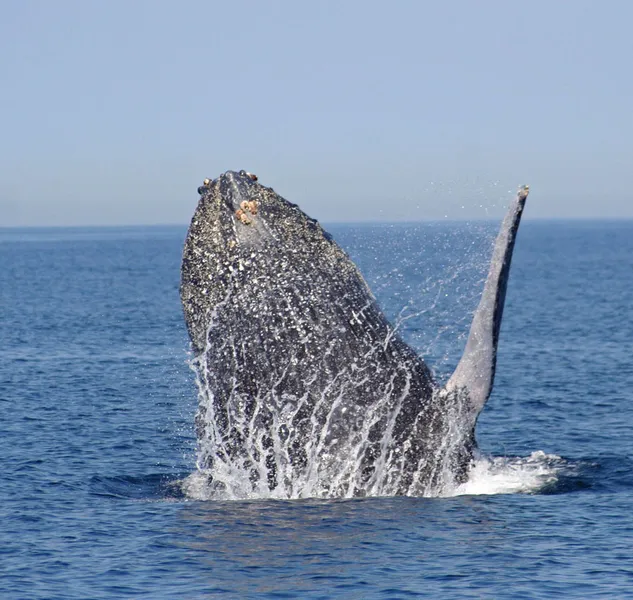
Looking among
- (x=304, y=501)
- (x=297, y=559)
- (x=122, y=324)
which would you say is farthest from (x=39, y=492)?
(x=122, y=324)

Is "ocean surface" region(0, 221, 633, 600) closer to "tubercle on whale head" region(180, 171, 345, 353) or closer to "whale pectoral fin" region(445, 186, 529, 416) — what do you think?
"whale pectoral fin" region(445, 186, 529, 416)

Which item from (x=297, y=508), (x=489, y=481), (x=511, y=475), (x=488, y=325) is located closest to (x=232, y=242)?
(x=488, y=325)

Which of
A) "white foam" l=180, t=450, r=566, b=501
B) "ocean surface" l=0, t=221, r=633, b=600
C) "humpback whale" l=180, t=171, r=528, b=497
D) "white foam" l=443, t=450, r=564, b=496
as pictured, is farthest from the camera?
"white foam" l=443, t=450, r=564, b=496

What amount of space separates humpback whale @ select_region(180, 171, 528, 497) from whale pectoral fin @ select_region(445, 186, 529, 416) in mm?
27

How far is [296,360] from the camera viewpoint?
1494cm

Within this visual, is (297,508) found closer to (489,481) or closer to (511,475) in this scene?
(489,481)

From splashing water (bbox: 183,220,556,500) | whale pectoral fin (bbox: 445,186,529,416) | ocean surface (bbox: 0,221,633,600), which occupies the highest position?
whale pectoral fin (bbox: 445,186,529,416)

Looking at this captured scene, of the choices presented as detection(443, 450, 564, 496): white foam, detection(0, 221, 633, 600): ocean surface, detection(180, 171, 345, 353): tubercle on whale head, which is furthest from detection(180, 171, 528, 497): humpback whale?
detection(443, 450, 564, 496): white foam

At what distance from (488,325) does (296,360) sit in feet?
7.82

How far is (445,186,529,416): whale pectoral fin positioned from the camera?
14.2 meters

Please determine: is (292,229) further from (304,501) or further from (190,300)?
(304,501)

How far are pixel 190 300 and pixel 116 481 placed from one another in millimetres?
4694

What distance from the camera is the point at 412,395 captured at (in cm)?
1510

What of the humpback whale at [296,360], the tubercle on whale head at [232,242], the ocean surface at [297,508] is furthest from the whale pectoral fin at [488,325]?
the tubercle on whale head at [232,242]
